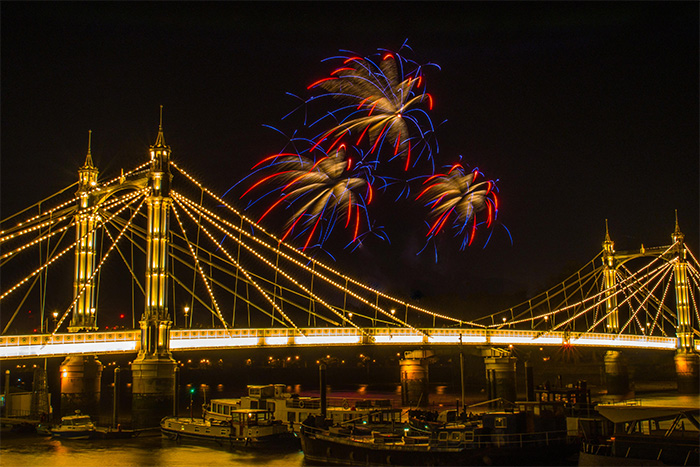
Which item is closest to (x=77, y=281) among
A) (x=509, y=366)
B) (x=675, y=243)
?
(x=509, y=366)

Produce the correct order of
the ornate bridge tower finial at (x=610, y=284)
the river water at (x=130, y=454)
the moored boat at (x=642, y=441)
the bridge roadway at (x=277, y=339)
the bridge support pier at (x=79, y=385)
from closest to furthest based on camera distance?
the moored boat at (x=642, y=441), the river water at (x=130, y=454), the bridge roadway at (x=277, y=339), the bridge support pier at (x=79, y=385), the ornate bridge tower finial at (x=610, y=284)

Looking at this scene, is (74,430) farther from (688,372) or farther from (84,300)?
(688,372)

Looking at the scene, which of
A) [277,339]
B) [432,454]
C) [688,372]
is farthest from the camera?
[688,372]

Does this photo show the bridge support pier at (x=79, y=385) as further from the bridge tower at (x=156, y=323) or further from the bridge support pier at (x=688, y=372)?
the bridge support pier at (x=688, y=372)

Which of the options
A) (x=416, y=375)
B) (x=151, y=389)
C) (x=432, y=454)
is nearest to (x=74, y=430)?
(x=151, y=389)

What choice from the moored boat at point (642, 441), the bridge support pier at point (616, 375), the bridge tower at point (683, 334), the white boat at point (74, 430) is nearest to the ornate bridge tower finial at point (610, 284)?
the bridge tower at point (683, 334)

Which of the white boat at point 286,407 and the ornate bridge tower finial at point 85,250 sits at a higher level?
the ornate bridge tower finial at point 85,250

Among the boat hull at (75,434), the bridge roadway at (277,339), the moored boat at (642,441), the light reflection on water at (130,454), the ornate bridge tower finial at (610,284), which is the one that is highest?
the ornate bridge tower finial at (610,284)

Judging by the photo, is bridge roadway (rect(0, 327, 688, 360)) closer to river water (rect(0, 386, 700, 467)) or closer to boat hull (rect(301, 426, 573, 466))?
river water (rect(0, 386, 700, 467))

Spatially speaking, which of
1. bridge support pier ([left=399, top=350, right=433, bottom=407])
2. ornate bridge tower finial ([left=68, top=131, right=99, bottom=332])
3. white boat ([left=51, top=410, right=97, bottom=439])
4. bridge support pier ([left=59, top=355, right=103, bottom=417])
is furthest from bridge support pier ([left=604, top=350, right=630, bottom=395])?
white boat ([left=51, top=410, right=97, bottom=439])
